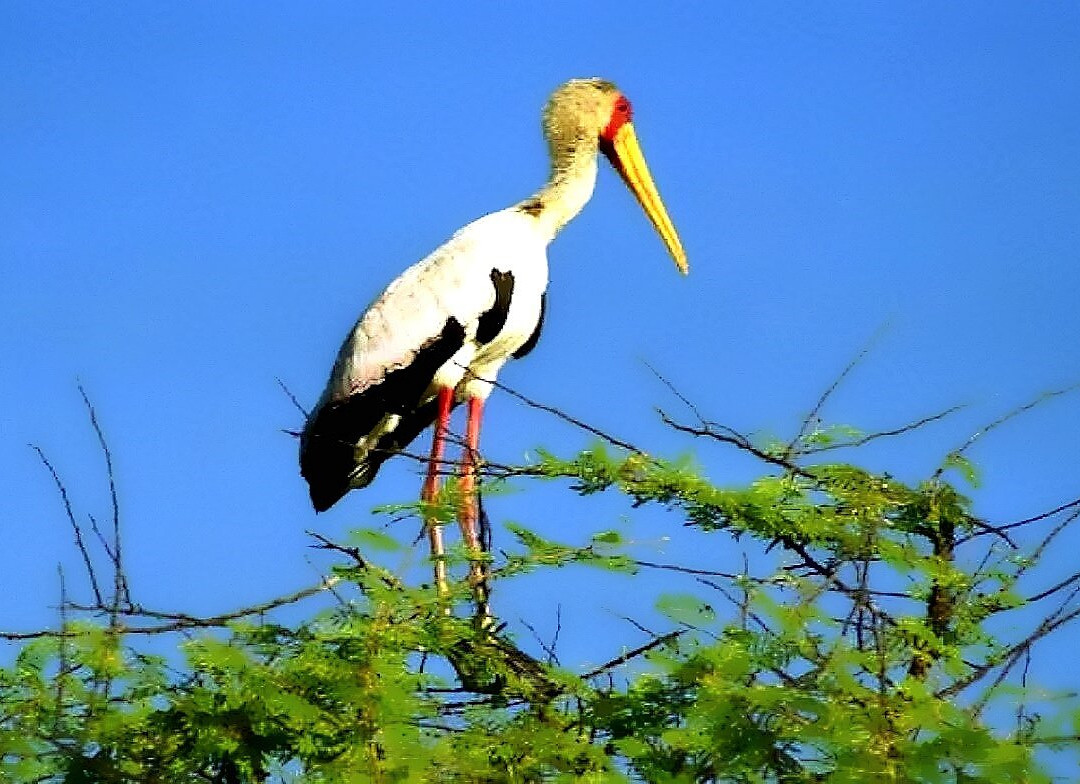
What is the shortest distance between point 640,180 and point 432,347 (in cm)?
189

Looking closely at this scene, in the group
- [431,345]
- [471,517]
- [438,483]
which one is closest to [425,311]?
[431,345]

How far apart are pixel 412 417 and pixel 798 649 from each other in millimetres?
4514

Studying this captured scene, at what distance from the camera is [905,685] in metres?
4.57

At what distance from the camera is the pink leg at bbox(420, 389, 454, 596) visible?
20.0ft

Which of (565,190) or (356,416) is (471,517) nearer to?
(356,416)

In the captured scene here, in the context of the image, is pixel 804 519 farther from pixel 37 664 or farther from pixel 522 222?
pixel 522 222

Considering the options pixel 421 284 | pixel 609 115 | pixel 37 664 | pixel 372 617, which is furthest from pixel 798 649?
pixel 609 115

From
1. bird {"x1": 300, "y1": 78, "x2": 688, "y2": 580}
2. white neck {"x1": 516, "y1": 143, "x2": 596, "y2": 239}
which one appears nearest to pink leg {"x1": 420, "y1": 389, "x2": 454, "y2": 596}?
bird {"x1": 300, "y1": 78, "x2": 688, "y2": 580}

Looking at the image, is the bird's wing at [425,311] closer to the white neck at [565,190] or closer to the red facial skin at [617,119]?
the white neck at [565,190]

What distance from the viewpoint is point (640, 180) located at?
1044 cm

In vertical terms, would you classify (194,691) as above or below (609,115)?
below

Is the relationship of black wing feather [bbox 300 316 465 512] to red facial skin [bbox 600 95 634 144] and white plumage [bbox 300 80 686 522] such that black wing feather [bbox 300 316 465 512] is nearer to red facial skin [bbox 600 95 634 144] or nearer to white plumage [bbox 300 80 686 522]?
white plumage [bbox 300 80 686 522]

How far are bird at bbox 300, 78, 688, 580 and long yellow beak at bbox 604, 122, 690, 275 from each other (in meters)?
0.90

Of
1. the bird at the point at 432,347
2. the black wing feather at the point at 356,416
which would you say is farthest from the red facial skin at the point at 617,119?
the black wing feather at the point at 356,416
